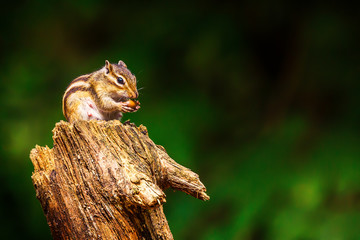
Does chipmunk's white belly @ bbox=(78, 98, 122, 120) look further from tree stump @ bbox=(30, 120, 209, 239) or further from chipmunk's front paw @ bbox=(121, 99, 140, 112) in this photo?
tree stump @ bbox=(30, 120, 209, 239)

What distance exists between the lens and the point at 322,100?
3.29 m

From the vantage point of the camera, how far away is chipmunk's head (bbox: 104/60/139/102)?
2.11 metres

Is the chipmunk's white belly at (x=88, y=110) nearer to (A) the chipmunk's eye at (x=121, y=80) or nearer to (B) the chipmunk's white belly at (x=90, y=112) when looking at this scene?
(B) the chipmunk's white belly at (x=90, y=112)

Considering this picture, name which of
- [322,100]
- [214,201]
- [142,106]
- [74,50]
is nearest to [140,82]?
[142,106]

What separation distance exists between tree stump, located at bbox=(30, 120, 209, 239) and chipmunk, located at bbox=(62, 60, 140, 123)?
381mm

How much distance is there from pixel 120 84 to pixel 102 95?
0.11 m

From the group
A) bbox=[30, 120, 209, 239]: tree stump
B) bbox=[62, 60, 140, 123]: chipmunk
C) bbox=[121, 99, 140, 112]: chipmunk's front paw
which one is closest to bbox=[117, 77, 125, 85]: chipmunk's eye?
bbox=[62, 60, 140, 123]: chipmunk

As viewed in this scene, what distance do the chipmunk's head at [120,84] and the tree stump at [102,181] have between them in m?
0.43

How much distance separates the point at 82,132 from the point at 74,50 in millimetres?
1926

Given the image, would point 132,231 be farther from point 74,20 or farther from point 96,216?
point 74,20

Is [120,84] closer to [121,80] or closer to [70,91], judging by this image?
[121,80]

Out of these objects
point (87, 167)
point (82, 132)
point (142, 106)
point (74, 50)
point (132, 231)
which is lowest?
point (132, 231)

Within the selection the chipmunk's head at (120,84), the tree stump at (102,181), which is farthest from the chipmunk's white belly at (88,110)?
the tree stump at (102,181)

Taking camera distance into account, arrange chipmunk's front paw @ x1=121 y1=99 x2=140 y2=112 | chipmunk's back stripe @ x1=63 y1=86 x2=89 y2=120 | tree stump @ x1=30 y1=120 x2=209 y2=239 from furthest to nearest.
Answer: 1. chipmunk's back stripe @ x1=63 y1=86 x2=89 y2=120
2. chipmunk's front paw @ x1=121 y1=99 x2=140 y2=112
3. tree stump @ x1=30 y1=120 x2=209 y2=239
